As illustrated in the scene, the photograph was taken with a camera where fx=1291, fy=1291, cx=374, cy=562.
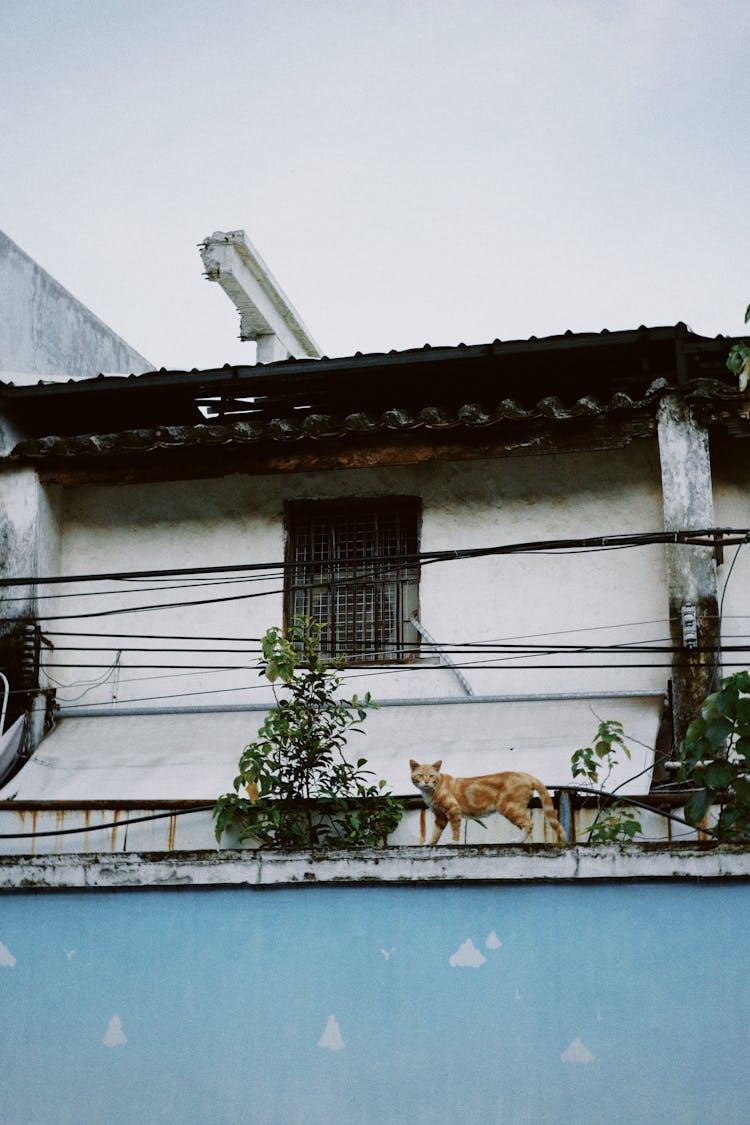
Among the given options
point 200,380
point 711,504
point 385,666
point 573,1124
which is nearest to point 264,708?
point 385,666

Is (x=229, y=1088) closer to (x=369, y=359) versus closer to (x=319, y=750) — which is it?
(x=319, y=750)

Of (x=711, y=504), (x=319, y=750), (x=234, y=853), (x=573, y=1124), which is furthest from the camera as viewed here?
(x=711, y=504)

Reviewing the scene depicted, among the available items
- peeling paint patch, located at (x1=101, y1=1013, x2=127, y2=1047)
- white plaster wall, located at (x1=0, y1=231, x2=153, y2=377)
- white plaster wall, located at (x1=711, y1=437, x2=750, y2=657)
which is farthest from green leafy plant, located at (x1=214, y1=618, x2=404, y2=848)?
white plaster wall, located at (x1=0, y1=231, x2=153, y2=377)

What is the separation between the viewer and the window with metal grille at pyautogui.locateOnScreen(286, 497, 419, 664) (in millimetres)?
11453

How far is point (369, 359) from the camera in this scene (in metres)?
11.4

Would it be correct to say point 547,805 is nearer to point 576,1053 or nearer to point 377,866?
point 377,866

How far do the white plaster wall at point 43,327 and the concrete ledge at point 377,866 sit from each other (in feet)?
36.8

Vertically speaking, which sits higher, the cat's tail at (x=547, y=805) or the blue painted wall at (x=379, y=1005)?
the cat's tail at (x=547, y=805)

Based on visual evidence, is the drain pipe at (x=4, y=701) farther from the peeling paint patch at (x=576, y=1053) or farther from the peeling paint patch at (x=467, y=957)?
the peeling paint patch at (x=576, y=1053)

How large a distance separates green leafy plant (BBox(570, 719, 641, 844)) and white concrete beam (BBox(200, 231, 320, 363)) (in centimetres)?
717

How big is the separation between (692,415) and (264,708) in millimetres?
4385

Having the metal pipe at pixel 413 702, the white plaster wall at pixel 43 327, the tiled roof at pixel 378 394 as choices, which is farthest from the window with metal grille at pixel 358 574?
the white plaster wall at pixel 43 327

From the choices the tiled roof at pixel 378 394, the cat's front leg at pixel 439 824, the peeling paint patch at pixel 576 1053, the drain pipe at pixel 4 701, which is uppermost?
the tiled roof at pixel 378 394

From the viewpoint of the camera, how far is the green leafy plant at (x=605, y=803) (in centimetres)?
756
